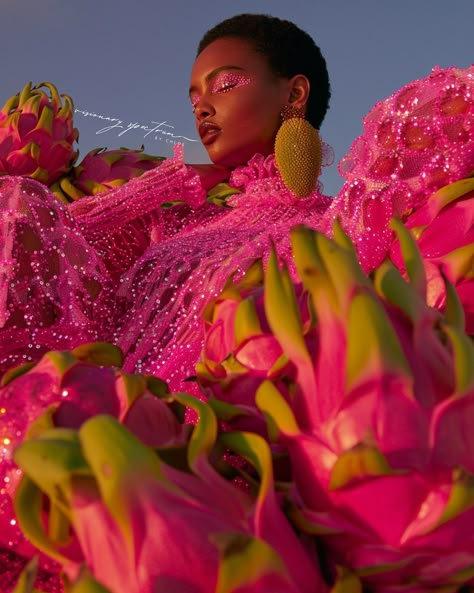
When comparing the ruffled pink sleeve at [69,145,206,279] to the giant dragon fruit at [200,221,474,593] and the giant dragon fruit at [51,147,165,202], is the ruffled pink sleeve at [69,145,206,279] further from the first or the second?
the giant dragon fruit at [200,221,474,593]

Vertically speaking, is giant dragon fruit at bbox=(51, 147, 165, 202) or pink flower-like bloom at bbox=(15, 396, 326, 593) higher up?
giant dragon fruit at bbox=(51, 147, 165, 202)

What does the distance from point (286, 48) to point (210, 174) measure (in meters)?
0.38

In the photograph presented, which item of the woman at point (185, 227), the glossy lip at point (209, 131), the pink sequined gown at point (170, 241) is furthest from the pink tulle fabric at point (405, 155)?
the glossy lip at point (209, 131)

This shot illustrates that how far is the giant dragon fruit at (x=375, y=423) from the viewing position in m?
0.34

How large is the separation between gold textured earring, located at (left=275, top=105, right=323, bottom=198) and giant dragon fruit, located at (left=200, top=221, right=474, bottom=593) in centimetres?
68

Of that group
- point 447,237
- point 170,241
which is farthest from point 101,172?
point 447,237

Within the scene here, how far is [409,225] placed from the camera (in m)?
0.64

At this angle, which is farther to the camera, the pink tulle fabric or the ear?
the ear

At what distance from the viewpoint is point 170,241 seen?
1146 mm

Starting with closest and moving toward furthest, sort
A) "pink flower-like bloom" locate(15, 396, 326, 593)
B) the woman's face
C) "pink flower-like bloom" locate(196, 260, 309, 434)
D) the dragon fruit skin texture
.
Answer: "pink flower-like bloom" locate(15, 396, 326, 593) → "pink flower-like bloom" locate(196, 260, 309, 434) → the woman's face → the dragon fruit skin texture

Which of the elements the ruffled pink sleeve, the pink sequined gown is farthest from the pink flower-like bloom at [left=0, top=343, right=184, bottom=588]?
the ruffled pink sleeve

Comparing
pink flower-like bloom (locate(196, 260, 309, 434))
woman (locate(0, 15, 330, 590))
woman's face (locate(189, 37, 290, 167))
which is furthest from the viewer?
woman's face (locate(189, 37, 290, 167))

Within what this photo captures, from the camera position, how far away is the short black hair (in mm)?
1544

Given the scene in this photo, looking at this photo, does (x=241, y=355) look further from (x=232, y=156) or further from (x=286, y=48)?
(x=286, y=48)
